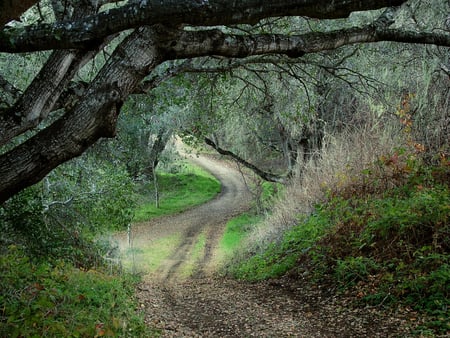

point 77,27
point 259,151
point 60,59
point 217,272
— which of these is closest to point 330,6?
point 77,27

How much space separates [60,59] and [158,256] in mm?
13809

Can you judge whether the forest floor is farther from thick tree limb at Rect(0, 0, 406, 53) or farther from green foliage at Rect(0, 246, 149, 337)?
thick tree limb at Rect(0, 0, 406, 53)

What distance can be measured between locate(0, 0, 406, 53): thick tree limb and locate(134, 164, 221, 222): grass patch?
20164 millimetres

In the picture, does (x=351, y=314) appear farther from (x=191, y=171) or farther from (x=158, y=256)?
(x=191, y=171)

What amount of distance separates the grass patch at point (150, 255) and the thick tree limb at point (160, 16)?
10.6 meters

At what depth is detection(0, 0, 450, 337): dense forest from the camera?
3877 mm

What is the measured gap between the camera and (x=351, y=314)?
6.25 m

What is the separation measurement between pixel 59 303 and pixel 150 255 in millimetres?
12223

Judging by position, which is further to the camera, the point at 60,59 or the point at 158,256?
the point at 158,256

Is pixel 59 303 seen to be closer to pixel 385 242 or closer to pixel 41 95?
pixel 41 95

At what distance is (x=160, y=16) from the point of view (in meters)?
3.63

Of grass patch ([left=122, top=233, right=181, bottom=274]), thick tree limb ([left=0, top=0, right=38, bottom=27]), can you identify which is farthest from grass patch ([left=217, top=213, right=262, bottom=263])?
thick tree limb ([left=0, top=0, right=38, bottom=27])

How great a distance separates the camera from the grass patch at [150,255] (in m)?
14.7

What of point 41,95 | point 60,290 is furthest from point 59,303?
point 41,95
